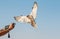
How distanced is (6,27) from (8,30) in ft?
1.41

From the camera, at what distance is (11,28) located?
674 centimetres

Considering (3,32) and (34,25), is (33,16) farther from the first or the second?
(3,32)

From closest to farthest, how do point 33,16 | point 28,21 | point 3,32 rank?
point 3,32
point 28,21
point 33,16

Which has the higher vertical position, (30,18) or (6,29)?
(30,18)

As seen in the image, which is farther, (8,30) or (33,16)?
(33,16)

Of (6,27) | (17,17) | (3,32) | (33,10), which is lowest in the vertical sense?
(3,32)

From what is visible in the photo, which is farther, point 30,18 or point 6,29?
point 30,18

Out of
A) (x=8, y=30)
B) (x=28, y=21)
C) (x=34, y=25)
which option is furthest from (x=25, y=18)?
(x=8, y=30)

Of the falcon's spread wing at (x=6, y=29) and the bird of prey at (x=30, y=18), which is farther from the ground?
the bird of prey at (x=30, y=18)

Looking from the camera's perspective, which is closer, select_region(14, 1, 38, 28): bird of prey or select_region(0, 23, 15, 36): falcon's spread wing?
select_region(0, 23, 15, 36): falcon's spread wing

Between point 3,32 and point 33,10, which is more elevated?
point 33,10

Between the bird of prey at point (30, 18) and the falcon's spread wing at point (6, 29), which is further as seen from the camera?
the bird of prey at point (30, 18)

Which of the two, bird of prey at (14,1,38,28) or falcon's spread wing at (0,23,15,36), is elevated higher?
bird of prey at (14,1,38,28)

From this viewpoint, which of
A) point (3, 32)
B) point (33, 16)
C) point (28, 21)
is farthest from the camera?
point (33, 16)
